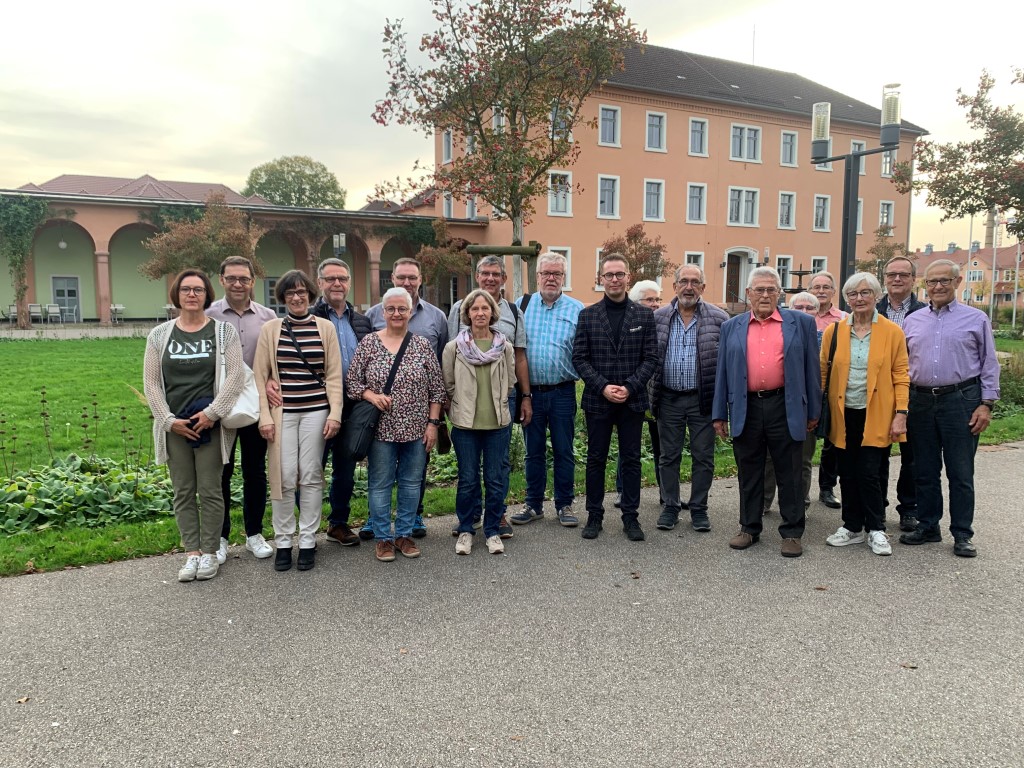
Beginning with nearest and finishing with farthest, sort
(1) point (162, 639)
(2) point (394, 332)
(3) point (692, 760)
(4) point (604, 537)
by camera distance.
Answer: (3) point (692, 760) → (1) point (162, 639) → (2) point (394, 332) → (4) point (604, 537)

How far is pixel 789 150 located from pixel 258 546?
143ft

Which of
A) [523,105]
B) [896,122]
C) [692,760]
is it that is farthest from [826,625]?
[523,105]

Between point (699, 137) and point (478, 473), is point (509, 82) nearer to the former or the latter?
point (478, 473)

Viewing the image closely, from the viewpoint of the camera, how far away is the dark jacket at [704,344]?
18.7 ft

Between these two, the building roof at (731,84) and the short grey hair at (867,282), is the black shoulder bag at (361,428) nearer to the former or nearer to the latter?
the short grey hair at (867,282)

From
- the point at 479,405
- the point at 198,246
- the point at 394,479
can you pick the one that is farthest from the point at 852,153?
the point at 198,246

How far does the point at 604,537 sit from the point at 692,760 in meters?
2.74

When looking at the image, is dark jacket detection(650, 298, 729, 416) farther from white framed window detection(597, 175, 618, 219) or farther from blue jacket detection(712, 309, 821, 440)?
white framed window detection(597, 175, 618, 219)

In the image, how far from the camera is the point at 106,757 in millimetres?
2727

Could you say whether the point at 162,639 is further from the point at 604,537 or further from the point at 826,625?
the point at 826,625

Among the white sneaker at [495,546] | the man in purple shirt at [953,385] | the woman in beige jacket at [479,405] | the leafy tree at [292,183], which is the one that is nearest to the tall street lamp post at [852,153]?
the man in purple shirt at [953,385]

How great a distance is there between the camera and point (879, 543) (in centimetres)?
506

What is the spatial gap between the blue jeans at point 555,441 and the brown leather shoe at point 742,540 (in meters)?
1.31

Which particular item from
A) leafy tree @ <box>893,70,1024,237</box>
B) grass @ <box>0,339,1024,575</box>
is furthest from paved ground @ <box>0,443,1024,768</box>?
leafy tree @ <box>893,70,1024,237</box>
